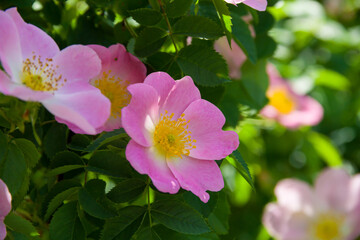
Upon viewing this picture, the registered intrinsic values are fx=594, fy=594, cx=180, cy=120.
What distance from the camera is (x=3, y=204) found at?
0.66m

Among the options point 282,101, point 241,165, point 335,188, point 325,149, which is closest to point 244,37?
point 241,165

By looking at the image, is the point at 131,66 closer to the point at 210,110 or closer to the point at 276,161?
the point at 210,110

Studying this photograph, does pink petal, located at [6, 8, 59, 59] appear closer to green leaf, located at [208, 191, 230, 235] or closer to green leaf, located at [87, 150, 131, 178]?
green leaf, located at [87, 150, 131, 178]

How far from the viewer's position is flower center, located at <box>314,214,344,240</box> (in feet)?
5.19

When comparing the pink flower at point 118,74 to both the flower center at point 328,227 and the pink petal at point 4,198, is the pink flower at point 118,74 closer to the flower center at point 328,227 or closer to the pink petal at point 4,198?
the pink petal at point 4,198

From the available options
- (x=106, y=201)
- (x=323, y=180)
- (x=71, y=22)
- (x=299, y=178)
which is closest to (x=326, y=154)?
(x=299, y=178)

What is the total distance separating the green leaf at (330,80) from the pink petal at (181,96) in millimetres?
1220

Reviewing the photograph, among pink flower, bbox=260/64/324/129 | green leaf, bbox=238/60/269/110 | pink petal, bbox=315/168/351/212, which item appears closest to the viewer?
green leaf, bbox=238/60/269/110

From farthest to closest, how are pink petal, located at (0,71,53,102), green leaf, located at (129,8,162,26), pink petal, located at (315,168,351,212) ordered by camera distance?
pink petal, located at (315,168,351,212) → green leaf, located at (129,8,162,26) → pink petal, located at (0,71,53,102)

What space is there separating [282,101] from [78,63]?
1.22 meters

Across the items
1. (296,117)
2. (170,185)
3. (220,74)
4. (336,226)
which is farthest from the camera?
(296,117)

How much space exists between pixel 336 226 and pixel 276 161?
0.50m

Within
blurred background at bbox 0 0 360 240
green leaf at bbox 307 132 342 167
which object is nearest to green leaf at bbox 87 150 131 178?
blurred background at bbox 0 0 360 240

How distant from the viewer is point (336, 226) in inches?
62.2
